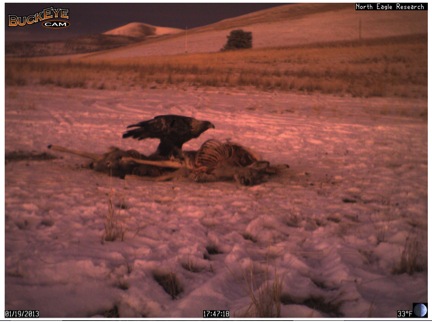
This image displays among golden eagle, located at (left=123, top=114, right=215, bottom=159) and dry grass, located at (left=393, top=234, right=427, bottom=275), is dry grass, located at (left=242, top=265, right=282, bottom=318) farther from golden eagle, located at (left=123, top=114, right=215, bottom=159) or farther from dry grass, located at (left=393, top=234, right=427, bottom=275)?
golden eagle, located at (left=123, top=114, right=215, bottom=159)

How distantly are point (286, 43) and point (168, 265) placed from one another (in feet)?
114

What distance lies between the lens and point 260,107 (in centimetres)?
1188

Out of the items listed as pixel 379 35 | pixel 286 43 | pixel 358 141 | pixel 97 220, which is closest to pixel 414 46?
pixel 379 35

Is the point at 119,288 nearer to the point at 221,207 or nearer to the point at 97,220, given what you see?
the point at 97,220

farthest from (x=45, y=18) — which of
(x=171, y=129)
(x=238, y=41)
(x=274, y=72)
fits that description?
(x=238, y=41)

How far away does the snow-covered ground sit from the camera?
97.5 inches

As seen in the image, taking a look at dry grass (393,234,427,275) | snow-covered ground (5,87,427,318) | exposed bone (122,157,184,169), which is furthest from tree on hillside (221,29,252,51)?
dry grass (393,234,427,275)

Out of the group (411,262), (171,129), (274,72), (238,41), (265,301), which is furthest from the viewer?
(238,41)

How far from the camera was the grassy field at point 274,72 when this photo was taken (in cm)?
1490

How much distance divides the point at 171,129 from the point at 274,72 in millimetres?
15369

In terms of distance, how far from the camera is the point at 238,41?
108 ft
